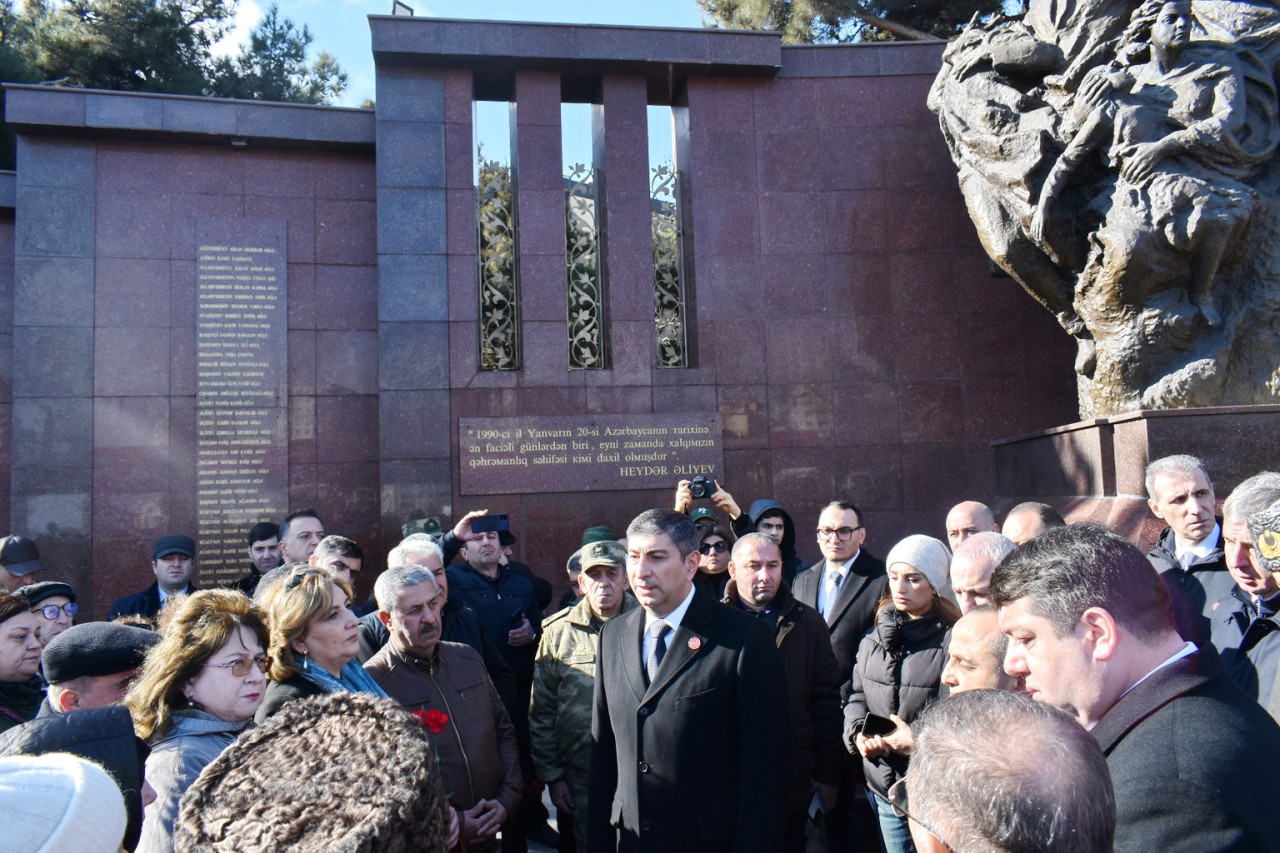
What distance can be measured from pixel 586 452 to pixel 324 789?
771 cm

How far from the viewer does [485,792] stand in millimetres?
3635

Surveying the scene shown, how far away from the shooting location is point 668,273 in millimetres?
9703

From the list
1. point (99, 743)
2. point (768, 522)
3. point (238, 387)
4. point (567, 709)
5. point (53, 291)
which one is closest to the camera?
point (99, 743)

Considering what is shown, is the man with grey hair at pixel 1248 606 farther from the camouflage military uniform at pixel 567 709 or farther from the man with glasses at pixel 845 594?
the camouflage military uniform at pixel 567 709

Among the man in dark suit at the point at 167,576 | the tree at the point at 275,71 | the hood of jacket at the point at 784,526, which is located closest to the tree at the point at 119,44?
the tree at the point at 275,71

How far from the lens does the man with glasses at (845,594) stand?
4.21m

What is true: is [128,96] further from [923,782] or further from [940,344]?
[923,782]

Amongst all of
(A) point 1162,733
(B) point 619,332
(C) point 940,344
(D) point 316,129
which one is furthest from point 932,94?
(A) point 1162,733

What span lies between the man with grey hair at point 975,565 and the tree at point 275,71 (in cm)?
1508

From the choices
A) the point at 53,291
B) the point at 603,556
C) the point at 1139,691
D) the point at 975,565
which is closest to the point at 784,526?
the point at 603,556

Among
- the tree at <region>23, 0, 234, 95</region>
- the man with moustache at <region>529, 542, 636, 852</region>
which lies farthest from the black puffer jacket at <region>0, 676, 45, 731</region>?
the tree at <region>23, 0, 234, 95</region>

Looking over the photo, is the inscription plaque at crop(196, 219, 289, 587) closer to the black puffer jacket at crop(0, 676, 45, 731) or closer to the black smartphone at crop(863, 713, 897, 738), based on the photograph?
the black puffer jacket at crop(0, 676, 45, 731)

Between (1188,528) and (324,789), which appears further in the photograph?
(1188,528)

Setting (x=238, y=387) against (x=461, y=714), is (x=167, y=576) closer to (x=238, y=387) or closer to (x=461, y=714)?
(x=238, y=387)
